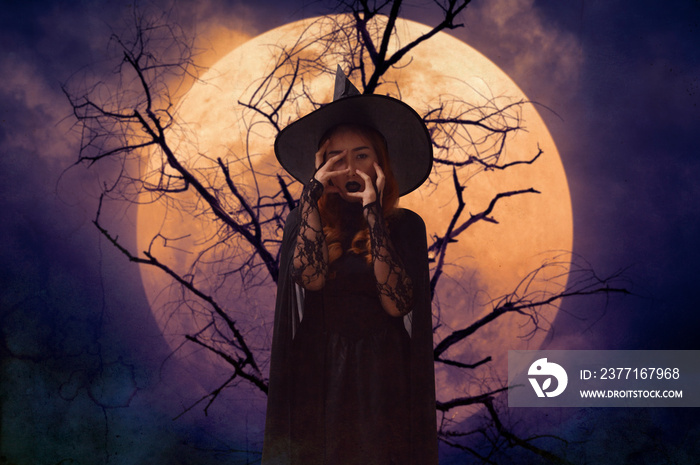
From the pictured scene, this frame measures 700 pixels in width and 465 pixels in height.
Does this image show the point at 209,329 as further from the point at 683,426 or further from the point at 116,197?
the point at 683,426

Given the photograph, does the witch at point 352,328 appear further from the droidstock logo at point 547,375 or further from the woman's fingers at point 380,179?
the droidstock logo at point 547,375

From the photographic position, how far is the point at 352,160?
184cm

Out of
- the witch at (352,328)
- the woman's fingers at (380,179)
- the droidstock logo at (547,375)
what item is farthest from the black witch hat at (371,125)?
Answer: the droidstock logo at (547,375)

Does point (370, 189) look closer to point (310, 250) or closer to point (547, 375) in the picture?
point (310, 250)

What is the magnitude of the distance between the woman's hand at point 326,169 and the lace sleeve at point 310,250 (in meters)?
0.06

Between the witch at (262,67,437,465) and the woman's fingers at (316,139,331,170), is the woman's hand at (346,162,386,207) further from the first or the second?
the woman's fingers at (316,139,331,170)

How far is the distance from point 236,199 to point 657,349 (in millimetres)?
2064

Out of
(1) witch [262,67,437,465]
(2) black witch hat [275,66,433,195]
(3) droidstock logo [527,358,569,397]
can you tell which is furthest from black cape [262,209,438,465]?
(3) droidstock logo [527,358,569,397]

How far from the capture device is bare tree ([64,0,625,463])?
2.61 metres

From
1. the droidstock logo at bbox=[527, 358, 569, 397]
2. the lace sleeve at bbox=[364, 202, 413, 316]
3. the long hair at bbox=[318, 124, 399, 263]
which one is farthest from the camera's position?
the droidstock logo at bbox=[527, 358, 569, 397]

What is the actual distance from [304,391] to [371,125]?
0.92 meters

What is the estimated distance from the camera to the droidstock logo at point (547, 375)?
99.2 inches

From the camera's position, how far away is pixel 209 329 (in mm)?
2600

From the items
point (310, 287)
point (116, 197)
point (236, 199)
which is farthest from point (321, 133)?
point (116, 197)
